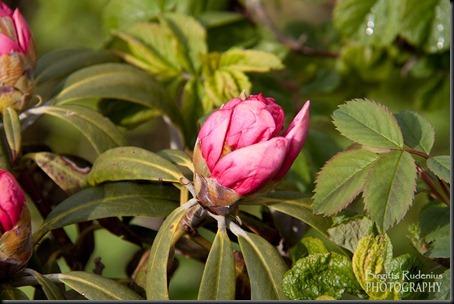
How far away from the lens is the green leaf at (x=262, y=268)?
3.69 feet

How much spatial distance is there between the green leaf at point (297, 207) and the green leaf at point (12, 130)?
1.46 ft

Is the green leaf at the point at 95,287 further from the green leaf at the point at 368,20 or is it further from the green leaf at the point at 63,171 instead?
the green leaf at the point at 368,20

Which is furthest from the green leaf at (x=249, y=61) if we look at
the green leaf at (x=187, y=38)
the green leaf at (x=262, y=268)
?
the green leaf at (x=262, y=268)

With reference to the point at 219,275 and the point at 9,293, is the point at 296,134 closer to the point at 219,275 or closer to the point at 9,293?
the point at 219,275

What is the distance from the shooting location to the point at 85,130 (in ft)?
4.58

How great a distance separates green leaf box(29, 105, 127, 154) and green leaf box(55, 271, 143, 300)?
29 centimetres

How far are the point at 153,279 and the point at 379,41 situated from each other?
3.65ft

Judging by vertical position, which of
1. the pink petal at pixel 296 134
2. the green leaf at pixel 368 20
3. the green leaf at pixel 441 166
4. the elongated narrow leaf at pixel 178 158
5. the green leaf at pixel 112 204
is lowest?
the green leaf at pixel 368 20

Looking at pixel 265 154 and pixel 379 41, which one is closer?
pixel 265 154

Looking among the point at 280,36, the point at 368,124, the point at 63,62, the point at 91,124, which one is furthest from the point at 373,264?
the point at 280,36

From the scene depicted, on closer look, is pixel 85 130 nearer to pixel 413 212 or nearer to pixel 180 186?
pixel 180 186

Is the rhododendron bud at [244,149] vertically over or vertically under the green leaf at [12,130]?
over

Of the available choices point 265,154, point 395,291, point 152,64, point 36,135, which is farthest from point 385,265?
point 36,135

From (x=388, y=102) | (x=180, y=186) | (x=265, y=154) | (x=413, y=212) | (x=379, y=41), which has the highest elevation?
(x=265, y=154)
